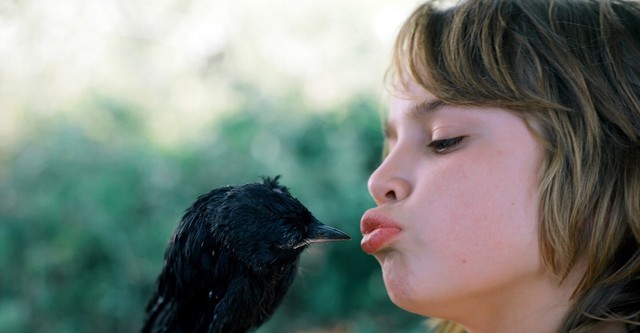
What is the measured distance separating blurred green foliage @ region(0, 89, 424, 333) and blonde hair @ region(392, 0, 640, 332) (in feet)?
5.29

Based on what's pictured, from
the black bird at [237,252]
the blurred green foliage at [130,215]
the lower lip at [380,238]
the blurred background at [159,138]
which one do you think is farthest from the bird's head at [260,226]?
the blurred green foliage at [130,215]

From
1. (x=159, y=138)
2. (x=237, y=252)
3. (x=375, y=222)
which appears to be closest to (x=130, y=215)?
(x=159, y=138)

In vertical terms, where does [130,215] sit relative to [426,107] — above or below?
above

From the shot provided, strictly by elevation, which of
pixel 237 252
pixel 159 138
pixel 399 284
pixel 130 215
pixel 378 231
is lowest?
pixel 399 284

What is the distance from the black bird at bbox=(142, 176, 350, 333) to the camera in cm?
121

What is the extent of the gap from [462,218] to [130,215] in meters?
2.18

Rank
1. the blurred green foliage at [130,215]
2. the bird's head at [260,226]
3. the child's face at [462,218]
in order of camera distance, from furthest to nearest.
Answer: the blurred green foliage at [130,215] < the child's face at [462,218] < the bird's head at [260,226]

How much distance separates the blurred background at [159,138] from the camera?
124 inches

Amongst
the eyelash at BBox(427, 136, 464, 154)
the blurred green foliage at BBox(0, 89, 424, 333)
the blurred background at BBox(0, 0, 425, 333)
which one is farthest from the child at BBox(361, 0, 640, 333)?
the blurred green foliage at BBox(0, 89, 424, 333)

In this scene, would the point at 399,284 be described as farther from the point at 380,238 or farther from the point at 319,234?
the point at 319,234

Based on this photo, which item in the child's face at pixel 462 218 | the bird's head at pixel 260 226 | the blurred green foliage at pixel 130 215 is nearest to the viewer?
the bird's head at pixel 260 226

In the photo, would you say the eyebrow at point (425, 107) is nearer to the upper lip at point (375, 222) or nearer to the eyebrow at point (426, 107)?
the eyebrow at point (426, 107)

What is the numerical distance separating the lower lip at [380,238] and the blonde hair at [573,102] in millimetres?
280

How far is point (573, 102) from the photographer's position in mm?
1480
